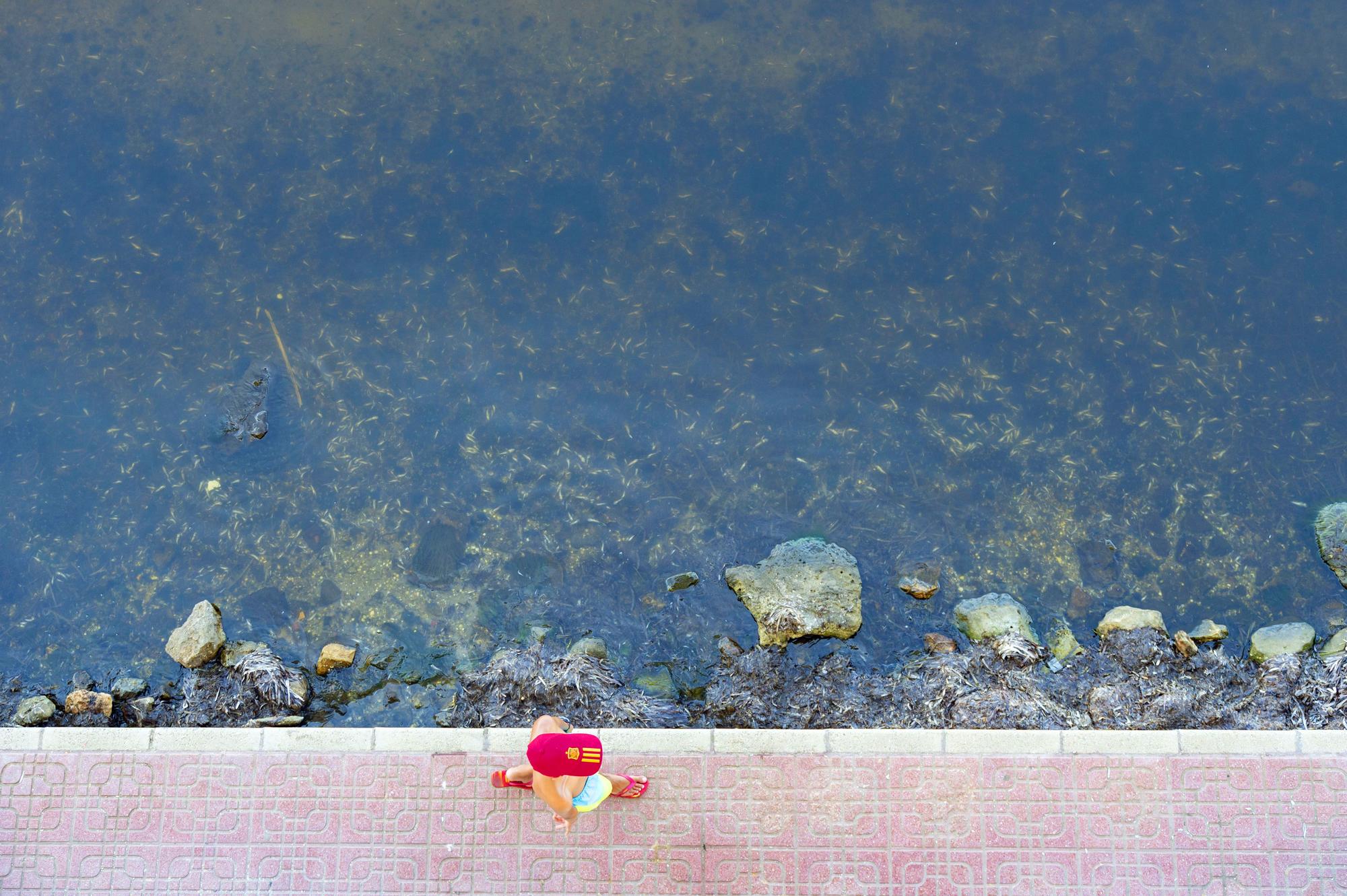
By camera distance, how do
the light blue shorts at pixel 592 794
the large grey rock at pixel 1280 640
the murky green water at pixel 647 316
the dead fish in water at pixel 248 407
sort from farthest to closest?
the dead fish in water at pixel 248 407 → the murky green water at pixel 647 316 → the large grey rock at pixel 1280 640 → the light blue shorts at pixel 592 794

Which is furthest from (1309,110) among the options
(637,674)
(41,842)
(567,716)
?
(41,842)

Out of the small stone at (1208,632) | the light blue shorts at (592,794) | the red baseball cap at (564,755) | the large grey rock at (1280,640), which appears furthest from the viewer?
the small stone at (1208,632)

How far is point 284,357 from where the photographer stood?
8.04 m

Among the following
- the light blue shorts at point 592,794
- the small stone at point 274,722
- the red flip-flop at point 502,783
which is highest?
the light blue shorts at point 592,794

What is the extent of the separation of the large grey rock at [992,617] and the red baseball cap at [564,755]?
10.8 ft

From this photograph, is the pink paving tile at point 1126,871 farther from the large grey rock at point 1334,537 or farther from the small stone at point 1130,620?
the large grey rock at point 1334,537

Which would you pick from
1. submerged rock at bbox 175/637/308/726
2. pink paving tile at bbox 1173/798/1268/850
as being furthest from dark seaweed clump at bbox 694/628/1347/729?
submerged rock at bbox 175/637/308/726

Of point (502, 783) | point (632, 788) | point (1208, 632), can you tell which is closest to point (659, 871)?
point (632, 788)

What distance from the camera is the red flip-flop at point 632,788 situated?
6535 millimetres

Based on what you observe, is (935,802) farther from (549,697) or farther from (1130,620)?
(549,697)

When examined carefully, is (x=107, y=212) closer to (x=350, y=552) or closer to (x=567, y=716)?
(x=350, y=552)

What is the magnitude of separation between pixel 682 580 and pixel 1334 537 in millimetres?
5193

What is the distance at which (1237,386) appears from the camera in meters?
7.82

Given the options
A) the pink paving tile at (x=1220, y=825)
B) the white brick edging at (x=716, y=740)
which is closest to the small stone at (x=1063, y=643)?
the white brick edging at (x=716, y=740)
